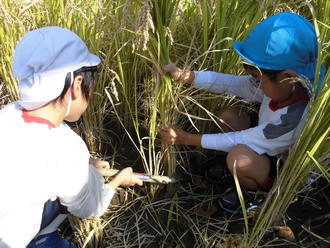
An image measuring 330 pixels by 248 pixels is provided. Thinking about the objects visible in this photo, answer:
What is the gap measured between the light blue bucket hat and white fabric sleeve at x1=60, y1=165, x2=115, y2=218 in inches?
25.0

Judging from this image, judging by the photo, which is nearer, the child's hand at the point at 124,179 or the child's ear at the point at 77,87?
the child's ear at the point at 77,87

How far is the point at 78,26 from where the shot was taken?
142 cm

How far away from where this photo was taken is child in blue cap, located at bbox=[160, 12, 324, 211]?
113 cm

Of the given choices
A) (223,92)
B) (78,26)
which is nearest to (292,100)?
(223,92)

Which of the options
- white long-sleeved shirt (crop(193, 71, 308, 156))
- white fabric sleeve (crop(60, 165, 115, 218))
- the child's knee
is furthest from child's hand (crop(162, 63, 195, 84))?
white fabric sleeve (crop(60, 165, 115, 218))

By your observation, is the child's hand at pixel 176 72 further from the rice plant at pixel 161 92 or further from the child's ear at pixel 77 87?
the child's ear at pixel 77 87

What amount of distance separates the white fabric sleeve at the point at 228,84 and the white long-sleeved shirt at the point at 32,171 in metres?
0.53

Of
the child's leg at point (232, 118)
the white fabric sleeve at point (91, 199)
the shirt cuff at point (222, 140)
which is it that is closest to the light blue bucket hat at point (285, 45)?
the shirt cuff at point (222, 140)

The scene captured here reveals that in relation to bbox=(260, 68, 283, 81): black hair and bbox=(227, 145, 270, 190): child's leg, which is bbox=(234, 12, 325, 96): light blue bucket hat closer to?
bbox=(260, 68, 283, 81): black hair

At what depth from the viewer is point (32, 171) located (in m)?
0.97

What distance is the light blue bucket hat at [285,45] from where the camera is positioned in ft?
3.68

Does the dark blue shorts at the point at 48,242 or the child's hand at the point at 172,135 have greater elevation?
the child's hand at the point at 172,135

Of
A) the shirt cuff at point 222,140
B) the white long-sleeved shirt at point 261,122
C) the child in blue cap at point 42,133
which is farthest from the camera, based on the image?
the shirt cuff at point 222,140

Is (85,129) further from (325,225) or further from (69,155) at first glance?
(325,225)
